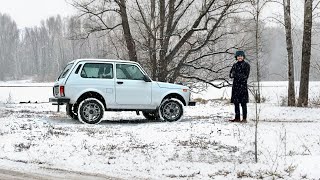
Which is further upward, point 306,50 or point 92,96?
point 306,50

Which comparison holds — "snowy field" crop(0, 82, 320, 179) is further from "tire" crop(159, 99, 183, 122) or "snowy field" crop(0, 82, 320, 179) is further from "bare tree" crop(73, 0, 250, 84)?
"bare tree" crop(73, 0, 250, 84)

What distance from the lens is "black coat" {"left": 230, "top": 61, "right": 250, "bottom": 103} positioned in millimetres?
11922

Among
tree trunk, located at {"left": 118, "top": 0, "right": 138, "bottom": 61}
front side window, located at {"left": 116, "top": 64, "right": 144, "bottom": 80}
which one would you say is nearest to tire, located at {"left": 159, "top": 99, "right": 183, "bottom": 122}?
front side window, located at {"left": 116, "top": 64, "right": 144, "bottom": 80}

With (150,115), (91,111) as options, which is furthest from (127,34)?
(91,111)

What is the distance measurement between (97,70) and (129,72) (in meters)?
0.92

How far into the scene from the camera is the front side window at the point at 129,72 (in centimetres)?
1273

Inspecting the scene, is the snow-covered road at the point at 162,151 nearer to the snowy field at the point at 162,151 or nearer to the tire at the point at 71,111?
the snowy field at the point at 162,151

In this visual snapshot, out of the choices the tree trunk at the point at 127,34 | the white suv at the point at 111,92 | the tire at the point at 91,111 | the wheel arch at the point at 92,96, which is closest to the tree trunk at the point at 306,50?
the white suv at the point at 111,92

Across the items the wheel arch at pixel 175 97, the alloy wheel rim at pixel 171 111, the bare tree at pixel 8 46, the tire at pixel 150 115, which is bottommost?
the tire at pixel 150 115

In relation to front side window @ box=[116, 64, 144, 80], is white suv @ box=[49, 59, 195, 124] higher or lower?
lower

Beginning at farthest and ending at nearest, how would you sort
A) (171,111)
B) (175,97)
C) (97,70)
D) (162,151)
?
(175,97), (171,111), (97,70), (162,151)

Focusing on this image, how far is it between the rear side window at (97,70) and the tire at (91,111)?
720mm

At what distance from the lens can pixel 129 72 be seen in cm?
1281

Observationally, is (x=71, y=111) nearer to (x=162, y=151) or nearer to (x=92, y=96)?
(x=92, y=96)
